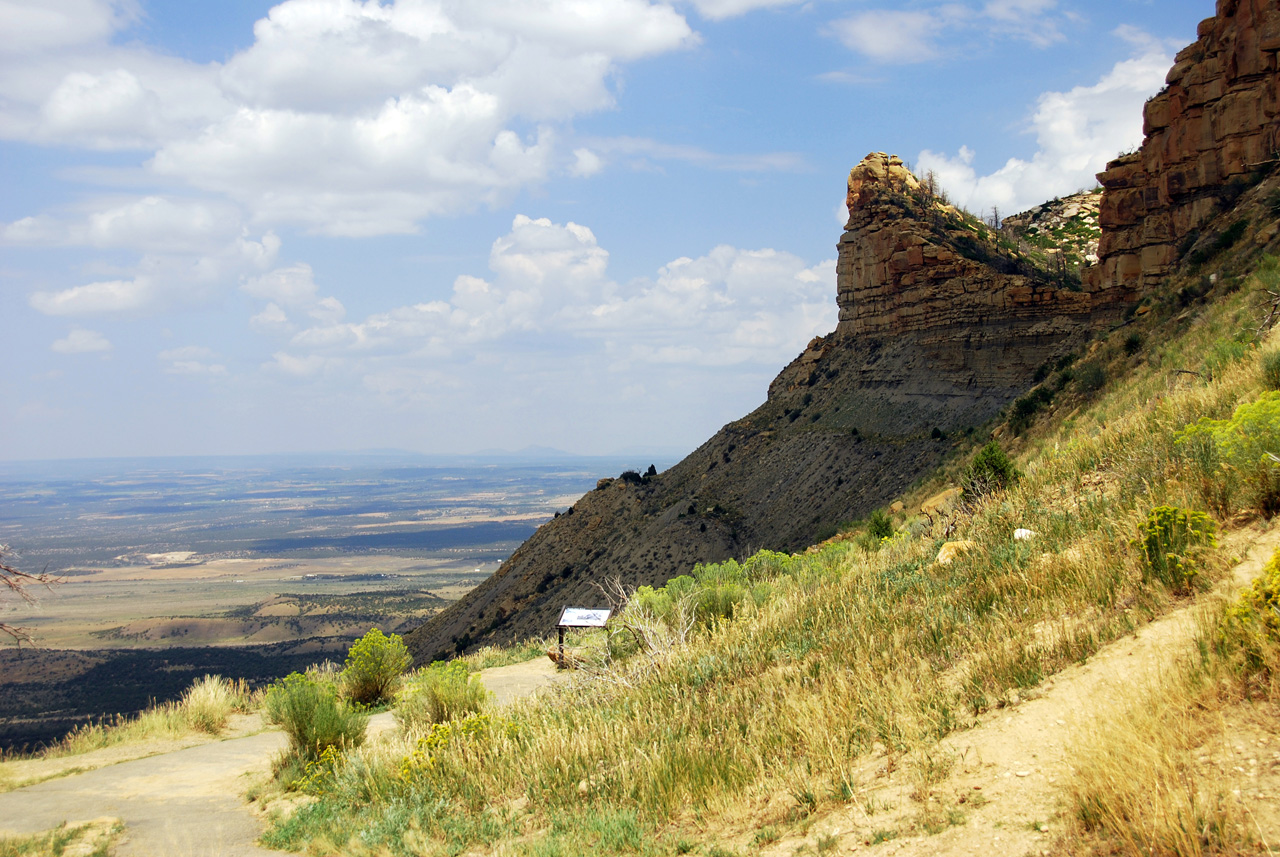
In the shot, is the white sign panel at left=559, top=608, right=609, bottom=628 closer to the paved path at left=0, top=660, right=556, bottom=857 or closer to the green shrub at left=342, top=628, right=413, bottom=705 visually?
the paved path at left=0, top=660, right=556, bottom=857

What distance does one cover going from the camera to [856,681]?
22.1ft

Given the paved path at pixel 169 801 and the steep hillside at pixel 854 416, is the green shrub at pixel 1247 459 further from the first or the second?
the steep hillside at pixel 854 416

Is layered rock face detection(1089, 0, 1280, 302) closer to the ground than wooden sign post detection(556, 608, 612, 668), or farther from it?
farther from it

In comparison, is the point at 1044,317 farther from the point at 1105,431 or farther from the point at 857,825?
the point at 857,825

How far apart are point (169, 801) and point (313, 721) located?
1788 mm

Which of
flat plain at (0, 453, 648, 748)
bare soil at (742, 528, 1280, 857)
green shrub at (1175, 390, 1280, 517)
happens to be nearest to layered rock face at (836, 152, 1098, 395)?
green shrub at (1175, 390, 1280, 517)

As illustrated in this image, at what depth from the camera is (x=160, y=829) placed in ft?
26.2

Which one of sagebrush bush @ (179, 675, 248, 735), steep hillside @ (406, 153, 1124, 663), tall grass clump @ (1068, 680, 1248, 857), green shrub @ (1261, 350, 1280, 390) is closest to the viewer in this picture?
tall grass clump @ (1068, 680, 1248, 857)

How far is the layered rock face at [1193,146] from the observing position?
85.7 ft

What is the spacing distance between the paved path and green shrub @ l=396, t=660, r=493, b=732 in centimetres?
75

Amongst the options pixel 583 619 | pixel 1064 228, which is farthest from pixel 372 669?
pixel 1064 228

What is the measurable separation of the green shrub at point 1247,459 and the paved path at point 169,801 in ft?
31.4

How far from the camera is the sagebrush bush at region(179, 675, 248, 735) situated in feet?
42.4

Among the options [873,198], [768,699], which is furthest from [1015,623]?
[873,198]
